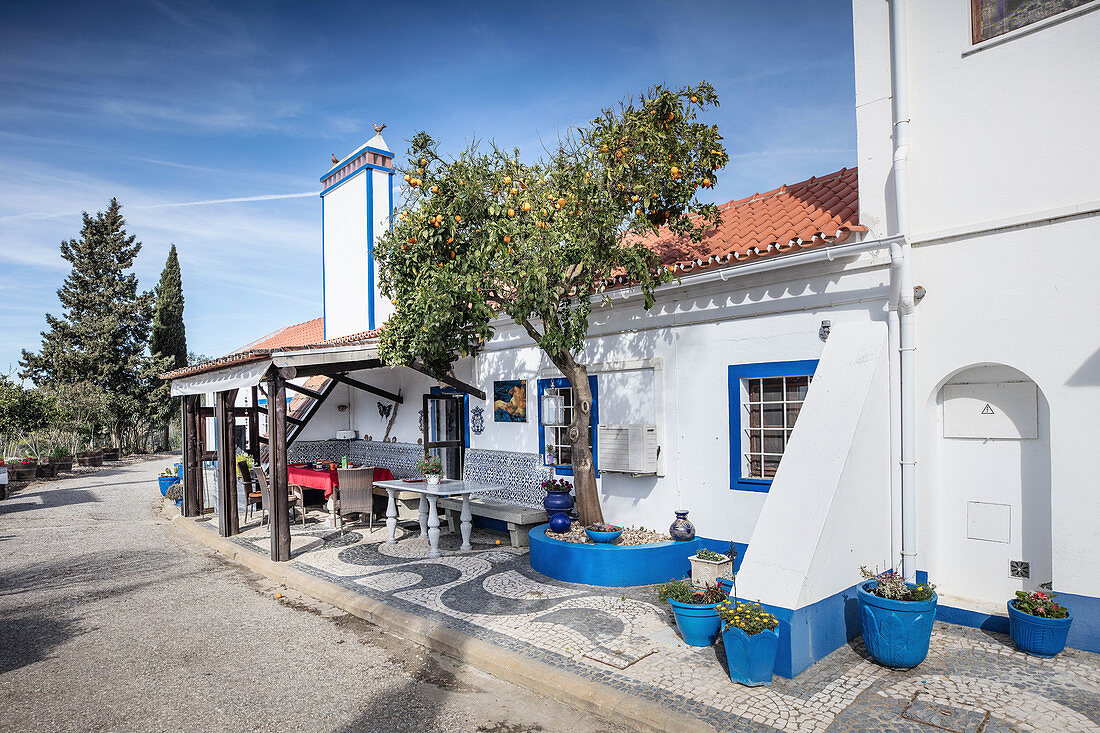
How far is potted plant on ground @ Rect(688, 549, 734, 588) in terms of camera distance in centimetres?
616

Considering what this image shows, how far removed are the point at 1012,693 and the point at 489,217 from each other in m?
6.03

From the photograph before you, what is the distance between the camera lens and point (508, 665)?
16.3ft

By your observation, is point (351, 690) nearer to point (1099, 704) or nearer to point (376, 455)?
point (1099, 704)

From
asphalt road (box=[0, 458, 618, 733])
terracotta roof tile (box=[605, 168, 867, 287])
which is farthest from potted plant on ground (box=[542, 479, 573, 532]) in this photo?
terracotta roof tile (box=[605, 168, 867, 287])

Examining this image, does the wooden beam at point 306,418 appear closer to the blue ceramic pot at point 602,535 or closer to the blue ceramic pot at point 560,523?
the blue ceramic pot at point 560,523

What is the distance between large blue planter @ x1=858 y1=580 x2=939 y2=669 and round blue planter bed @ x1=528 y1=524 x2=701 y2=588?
8.50ft

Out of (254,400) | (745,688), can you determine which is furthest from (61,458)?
(745,688)

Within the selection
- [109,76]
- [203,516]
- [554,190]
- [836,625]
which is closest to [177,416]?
[203,516]

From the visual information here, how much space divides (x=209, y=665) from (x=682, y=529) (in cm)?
483

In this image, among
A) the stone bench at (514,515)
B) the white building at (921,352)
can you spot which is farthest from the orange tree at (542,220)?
the stone bench at (514,515)

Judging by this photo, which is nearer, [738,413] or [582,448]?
[738,413]

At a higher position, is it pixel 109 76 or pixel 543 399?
pixel 109 76

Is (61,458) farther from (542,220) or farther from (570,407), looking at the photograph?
(542,220)

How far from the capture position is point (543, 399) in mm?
8883
